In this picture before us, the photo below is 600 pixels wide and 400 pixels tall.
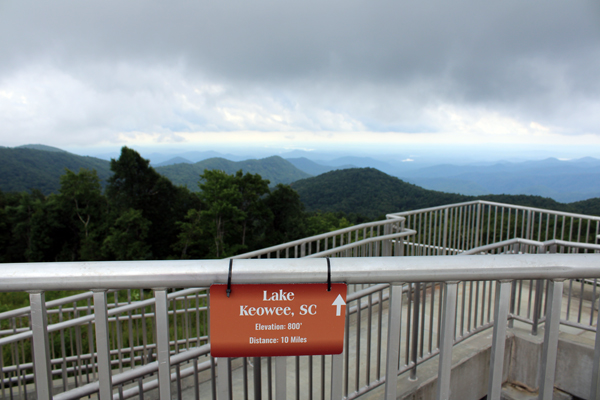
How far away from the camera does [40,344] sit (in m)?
1.03

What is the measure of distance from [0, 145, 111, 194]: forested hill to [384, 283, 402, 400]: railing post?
280 ft

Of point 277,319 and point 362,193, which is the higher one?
point 277,319

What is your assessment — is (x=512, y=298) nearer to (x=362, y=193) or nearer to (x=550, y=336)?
(x=550, y=336)

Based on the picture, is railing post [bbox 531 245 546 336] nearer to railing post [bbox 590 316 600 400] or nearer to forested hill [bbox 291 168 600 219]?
railing post [bbox 590 316 600 400]

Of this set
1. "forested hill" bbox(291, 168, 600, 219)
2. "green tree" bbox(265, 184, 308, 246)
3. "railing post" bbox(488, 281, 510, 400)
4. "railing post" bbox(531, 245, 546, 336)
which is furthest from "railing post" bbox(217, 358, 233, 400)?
"forested hill" bbox(291, 168, 600, 219)

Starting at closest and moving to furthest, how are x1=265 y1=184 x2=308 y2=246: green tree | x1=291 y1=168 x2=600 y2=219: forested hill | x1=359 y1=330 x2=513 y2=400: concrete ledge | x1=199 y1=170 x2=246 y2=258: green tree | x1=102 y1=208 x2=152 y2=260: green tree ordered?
1. x1=359 y1=330 x2=513 y2=400: concrete ledge
2. x1=102 y1=208 x2=152 y2=260: green tree
3. x1=199 y1=170 x2=246 y2=258: green tree
4. x1=265 y1=184 x2=308 y2=246: green tree
5. x1=291 y1=168 x2=600 y2=219: forested hill

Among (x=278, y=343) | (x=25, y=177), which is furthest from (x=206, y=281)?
(x=25, y=177)

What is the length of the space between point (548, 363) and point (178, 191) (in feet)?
163

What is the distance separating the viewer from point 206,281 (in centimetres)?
103

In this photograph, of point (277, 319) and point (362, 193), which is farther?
point (362, 193)

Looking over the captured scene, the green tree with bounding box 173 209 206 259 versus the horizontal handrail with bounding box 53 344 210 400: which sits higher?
the horizontal handrail with bounding box 53 344 210 400

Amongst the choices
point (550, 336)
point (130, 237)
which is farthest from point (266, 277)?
point (130, 237)

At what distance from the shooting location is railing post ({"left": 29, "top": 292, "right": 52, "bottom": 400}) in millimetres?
1000

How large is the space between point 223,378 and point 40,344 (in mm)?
502
